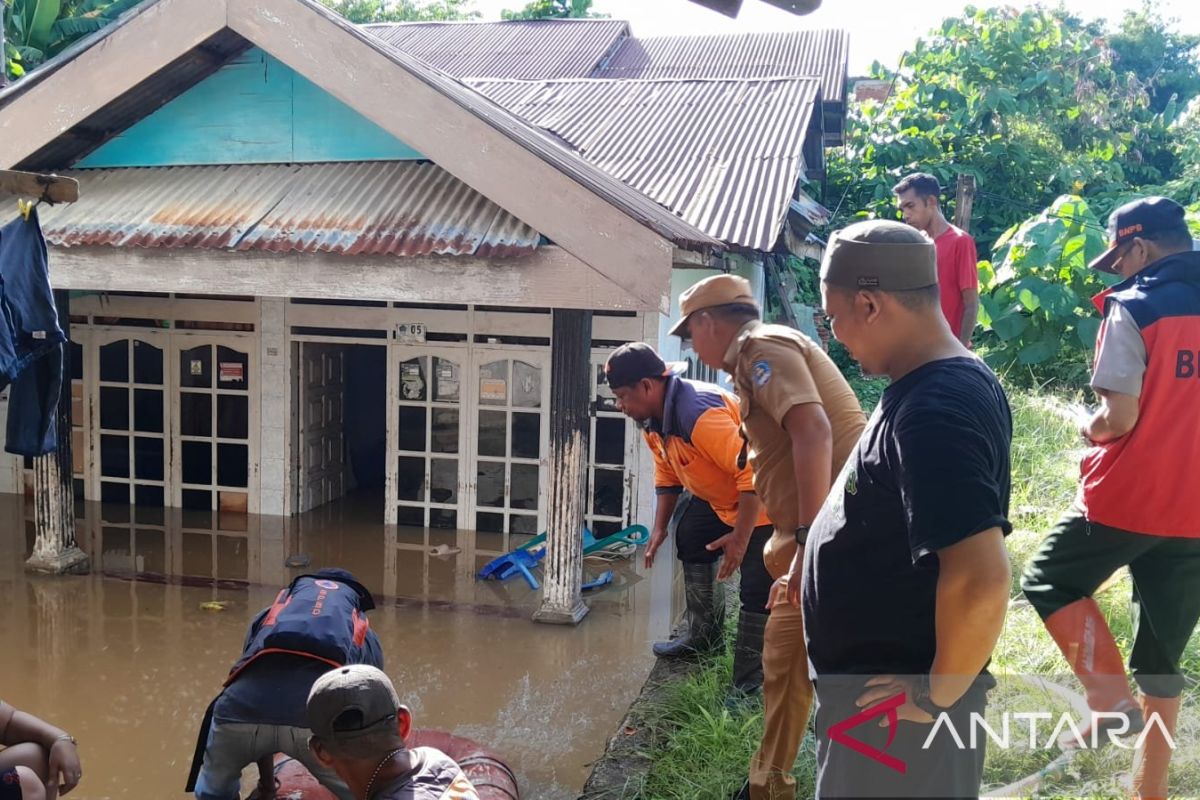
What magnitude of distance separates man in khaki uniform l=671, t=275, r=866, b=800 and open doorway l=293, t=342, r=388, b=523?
6.82 meters

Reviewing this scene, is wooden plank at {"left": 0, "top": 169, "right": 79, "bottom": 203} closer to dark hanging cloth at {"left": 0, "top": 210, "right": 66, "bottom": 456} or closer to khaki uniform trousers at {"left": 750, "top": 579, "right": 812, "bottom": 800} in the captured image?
dark hanging cloth at {"left": 0, "top": 210, "right": 66, "bottom": 456}

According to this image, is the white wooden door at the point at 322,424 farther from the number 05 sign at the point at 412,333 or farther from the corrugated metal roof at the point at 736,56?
the corrugated metal roof at the point at 736,56

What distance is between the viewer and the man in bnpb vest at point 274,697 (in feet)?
11.1

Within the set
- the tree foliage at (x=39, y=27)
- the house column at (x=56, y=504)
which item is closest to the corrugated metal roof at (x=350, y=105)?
the house column at (x=56, y=504)

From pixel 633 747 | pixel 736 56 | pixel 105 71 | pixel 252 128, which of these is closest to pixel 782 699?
pixel 633 747

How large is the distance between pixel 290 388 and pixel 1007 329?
8.07m

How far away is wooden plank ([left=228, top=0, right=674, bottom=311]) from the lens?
19.0 ft

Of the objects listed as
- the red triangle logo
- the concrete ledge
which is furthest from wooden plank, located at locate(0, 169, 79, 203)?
the red triangle logo

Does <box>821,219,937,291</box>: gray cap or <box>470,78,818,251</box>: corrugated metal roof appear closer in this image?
<box>821,219,937,291</box>: gray cap

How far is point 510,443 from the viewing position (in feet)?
29.3

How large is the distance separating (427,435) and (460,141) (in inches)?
141

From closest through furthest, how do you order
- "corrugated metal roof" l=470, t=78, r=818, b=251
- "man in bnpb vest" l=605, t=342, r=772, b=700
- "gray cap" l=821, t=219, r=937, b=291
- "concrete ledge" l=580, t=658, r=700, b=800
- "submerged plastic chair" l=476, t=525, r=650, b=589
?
"gray cap" l=821, t=219, r=937, b=291
"concrete ledge" l=580, t=658, r=700, b=800
"man in bnpb vest" l=605, t=342, r=772, b=700
"submerged plastic chair" l=476, t=525, r=650, b=589
"corrugated metal roof" l=470, t=78, r=818, b=251

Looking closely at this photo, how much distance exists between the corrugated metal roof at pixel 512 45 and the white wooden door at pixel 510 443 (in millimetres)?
9927

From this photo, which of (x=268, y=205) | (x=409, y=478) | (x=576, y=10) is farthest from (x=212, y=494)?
(x=576, y=10)
